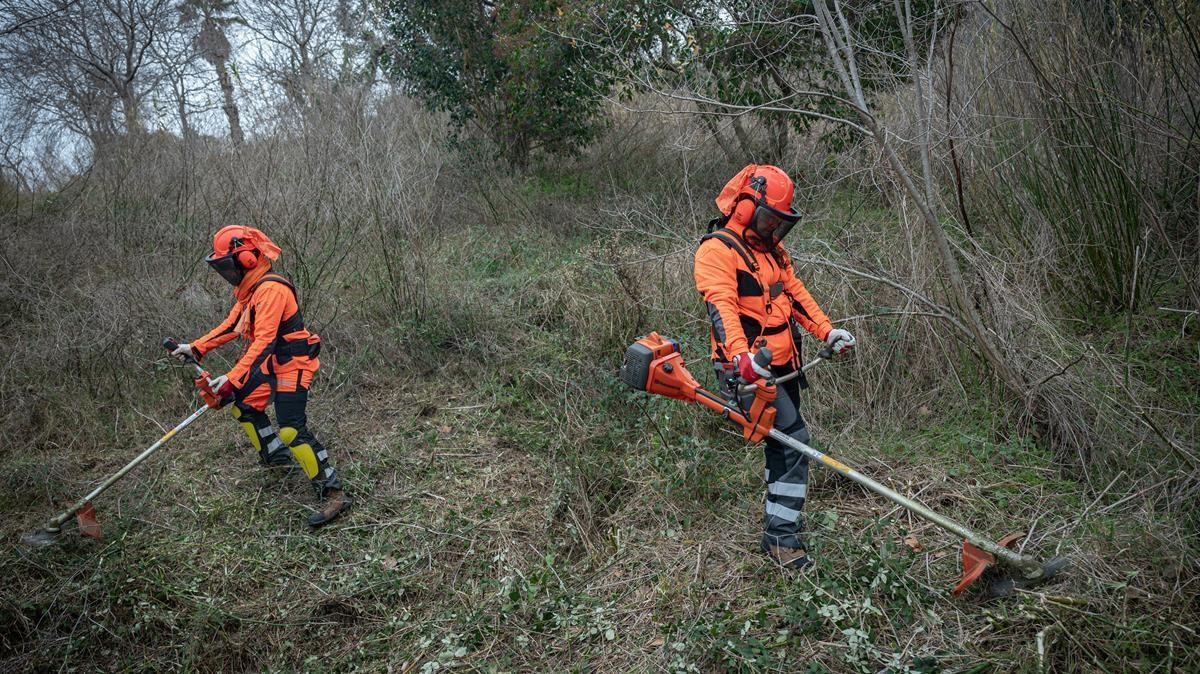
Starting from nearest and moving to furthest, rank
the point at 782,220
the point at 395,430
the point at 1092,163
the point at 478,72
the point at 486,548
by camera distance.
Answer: the point at 782,220 → the point at 486,548 → the point at 1092,163 → the point at 395,430 → the point at 478,72

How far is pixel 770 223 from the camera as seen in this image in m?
3.73

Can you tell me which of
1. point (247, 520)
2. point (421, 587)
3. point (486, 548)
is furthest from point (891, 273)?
point (247, 520)

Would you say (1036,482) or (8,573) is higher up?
(8,573)

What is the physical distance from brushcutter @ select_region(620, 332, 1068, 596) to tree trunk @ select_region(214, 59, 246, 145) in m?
6.44

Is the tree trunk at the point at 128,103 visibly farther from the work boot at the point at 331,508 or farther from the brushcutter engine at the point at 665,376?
the brushcutter engine at the point at 665,376

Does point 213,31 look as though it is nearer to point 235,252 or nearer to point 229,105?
point 229,105

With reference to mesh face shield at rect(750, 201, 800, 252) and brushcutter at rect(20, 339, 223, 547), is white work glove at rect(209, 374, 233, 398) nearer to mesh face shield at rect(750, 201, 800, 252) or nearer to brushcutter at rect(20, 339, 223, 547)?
brushcutter at rect(20, 339, 223, 547)

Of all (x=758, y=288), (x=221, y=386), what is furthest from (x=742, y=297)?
(x=221, y=386)

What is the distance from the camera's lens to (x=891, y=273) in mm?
5164

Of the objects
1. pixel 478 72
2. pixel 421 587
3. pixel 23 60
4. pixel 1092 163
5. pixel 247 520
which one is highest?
pixel 23 60

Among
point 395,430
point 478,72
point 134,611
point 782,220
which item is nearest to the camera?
point 782,220

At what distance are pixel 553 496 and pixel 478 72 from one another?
715cm

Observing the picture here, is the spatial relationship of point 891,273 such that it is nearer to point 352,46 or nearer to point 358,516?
point 358,516

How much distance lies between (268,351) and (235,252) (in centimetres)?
66
